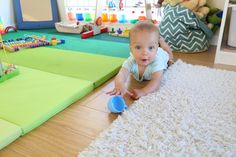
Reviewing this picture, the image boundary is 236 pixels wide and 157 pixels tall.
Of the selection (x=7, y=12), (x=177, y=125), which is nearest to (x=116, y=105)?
(x=177, y=125)

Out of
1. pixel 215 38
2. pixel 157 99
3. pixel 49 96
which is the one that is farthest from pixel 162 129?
pixel 215 38

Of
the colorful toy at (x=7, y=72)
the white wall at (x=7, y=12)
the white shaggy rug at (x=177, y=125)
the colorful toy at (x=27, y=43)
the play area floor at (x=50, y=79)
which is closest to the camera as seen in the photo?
the white shaggy rug at (x=177, y=125)

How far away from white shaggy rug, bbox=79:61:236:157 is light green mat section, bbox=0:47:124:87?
1.07ft

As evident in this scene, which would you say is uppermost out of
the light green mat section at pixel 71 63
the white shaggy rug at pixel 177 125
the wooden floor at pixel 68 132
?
the light green mat section at pixel 71 63

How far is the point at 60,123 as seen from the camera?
882 millimetres

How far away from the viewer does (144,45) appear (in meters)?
1.05

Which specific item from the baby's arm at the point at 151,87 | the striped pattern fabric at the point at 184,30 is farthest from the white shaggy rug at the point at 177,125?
the striped pattern fabric at the point at 184,30

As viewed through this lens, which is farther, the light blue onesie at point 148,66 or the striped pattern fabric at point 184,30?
the striped pattern fabric at point 184,30

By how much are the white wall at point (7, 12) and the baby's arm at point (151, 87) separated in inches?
74.6

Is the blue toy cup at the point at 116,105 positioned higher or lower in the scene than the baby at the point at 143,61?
lower

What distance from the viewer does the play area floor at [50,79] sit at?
870mm

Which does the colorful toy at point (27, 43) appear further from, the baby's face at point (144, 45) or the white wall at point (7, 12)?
the baby's face at point (144, 45)

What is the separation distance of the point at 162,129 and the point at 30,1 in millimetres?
2172

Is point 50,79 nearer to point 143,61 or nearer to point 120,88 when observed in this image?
point 120,88
